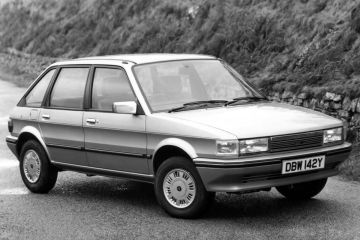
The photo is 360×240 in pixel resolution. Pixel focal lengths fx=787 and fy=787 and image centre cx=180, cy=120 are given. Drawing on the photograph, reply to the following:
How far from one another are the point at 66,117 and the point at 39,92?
2.88 ft

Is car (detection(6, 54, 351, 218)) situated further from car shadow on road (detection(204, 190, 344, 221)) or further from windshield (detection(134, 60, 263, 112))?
car shadow on road (detection(204, 190, 344, 221))

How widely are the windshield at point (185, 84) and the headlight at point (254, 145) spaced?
1.17 metres

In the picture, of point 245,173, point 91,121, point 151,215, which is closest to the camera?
point 245,173

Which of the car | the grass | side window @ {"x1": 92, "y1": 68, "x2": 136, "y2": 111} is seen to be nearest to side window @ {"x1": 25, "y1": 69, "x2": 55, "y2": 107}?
the car

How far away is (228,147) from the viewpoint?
23.1 ft

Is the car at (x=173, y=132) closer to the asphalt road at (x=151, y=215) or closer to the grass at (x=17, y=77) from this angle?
the asphalt road at (x=151, y=215)

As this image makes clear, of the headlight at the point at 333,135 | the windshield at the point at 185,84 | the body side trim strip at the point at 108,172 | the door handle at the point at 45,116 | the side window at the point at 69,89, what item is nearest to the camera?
the headlight at the point at 333,135

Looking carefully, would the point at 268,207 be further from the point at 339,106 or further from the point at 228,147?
the point at 339,106

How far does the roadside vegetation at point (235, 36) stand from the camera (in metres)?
13.8

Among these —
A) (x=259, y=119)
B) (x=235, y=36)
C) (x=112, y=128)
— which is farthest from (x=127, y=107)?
(x=235, y=36)

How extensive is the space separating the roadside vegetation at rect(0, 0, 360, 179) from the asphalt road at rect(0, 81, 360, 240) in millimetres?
2111

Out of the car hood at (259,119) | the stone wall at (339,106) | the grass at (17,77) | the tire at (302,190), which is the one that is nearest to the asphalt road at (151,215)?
the tire at (302,190)

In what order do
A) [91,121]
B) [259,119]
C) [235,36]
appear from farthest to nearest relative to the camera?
1. [235,36]
2. [91,121]
3. [259,119]

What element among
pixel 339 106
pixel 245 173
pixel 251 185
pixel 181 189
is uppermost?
pixel 245 173
